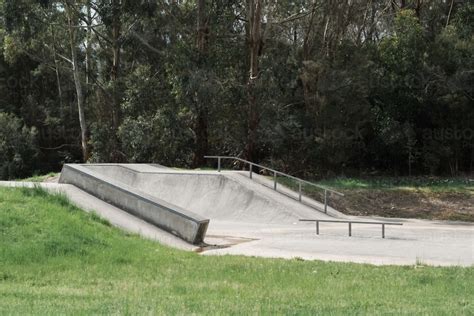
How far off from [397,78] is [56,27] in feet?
76.3

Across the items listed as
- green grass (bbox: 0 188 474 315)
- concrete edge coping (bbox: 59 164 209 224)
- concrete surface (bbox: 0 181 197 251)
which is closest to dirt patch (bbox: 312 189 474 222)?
concrete edge coping (bbox: 59 164 209 224)

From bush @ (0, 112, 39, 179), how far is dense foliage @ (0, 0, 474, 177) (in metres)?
8.57

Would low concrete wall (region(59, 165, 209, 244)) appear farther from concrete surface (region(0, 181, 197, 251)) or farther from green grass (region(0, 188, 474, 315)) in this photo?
green grass (region(0, 188, 474, 315))

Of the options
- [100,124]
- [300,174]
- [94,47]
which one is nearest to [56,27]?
[94,47]

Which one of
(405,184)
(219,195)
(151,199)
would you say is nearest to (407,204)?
(405,184)

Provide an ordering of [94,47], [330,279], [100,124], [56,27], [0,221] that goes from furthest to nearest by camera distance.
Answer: [94,47]
[56,27]
[100,124]
[0,221]
[330,279]

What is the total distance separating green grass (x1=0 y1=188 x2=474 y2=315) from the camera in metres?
6.02

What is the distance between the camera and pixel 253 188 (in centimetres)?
1869

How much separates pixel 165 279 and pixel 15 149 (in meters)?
33.2

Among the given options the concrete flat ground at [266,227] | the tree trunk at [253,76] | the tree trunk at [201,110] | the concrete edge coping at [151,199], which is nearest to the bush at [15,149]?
the tree trunk at [201,110]

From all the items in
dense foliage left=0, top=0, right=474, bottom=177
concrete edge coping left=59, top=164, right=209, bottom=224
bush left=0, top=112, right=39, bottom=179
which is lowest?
bush left=0, top=112, right=39, bottom=179

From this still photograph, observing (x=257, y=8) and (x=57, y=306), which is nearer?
(x=57, y=306)

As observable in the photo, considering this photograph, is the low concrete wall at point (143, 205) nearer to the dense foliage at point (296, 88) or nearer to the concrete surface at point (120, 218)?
the concrete surface at point (120, 218)

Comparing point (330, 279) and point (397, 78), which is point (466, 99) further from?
point (330, 279)
